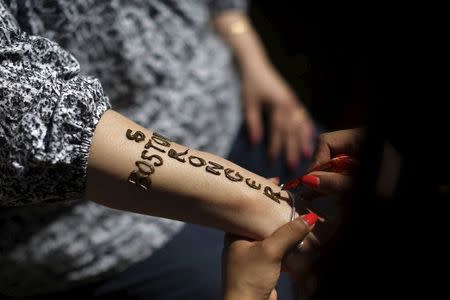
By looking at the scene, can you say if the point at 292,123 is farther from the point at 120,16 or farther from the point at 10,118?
the point at 10,118

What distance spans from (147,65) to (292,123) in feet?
1.00

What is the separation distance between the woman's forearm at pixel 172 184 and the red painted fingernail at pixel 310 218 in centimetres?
2

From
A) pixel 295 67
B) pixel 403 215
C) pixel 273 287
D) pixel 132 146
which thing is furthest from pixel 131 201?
pixel 295 67

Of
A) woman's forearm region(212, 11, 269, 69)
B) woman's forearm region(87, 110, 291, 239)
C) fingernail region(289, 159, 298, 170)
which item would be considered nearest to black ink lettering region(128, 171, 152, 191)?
woman's forearm region(87, 110, 291, 239)

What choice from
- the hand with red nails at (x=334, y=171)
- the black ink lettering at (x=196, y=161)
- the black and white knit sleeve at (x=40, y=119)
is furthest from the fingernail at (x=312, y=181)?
the black and white knit sleeve at (x=40, y=119)

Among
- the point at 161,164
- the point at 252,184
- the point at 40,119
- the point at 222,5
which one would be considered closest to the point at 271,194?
the point at 252,184

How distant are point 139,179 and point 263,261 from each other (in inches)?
6.1

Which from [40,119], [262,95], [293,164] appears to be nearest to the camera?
[40,119]

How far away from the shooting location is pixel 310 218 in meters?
0.63

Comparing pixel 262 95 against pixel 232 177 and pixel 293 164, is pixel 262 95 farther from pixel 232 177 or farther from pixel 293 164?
pixel 232 177

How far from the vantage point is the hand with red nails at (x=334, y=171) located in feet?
2.00

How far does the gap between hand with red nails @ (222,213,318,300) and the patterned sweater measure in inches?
7.6

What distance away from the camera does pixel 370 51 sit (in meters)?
0.65

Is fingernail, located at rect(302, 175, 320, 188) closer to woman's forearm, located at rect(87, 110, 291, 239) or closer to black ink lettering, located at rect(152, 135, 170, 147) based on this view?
woman's forearm, located at rect(87, 110, 291, 239)
